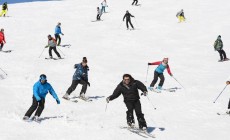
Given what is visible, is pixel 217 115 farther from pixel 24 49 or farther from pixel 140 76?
pixel 24 49

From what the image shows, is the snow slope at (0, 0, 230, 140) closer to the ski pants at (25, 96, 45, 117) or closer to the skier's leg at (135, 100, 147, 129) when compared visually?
the ski pants at (25, 96, 45, 117)

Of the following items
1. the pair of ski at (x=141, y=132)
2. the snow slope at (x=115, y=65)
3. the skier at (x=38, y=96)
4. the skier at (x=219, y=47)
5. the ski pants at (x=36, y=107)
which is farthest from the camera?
the skier at (x=219, y=47)

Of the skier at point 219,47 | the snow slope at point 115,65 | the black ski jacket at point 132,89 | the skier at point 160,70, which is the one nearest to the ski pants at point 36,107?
the snow slope at point 115,65

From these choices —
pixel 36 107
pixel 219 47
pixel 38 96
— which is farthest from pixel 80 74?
pixel 219 47

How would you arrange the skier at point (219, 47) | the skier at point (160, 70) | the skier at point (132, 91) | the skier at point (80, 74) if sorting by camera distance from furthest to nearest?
the skier at point (219, 47), the skier at point (160, 70), the skier at point (80, 74), the skier at point (132, 91)

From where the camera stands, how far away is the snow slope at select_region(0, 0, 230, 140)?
11.6m

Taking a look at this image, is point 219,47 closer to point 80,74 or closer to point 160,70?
point 160,70

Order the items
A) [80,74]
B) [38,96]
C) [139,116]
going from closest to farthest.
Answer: [139,116] < [38,96] < [80,74]

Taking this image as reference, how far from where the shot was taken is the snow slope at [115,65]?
11.6 metres

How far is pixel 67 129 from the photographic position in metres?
10.9

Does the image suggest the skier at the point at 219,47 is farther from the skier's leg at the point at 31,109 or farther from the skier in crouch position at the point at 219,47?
the skier's leg at the point at 31,109

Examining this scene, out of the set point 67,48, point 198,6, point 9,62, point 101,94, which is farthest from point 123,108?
point 198,6

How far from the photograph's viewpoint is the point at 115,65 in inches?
912

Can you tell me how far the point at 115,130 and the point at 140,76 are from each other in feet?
31.9
